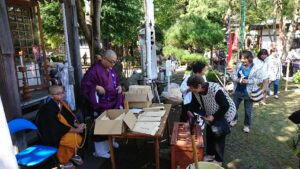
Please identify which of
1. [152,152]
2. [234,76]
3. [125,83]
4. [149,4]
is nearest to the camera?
[152,152]

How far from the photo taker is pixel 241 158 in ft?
13.1

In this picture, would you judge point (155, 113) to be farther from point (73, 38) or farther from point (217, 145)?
point (73, 38)

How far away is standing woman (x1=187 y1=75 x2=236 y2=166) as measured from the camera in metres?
3.17

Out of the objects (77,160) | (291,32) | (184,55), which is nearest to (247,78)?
(77,160)

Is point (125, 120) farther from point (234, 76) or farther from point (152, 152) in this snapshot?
point (234, 76)

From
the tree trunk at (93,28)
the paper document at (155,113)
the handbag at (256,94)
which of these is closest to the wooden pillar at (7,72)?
the paper document at (155,113)

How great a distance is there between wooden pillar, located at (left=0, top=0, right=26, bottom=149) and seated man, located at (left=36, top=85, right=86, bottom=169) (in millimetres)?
363

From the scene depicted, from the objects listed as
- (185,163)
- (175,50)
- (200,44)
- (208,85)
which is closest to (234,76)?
(208,85)

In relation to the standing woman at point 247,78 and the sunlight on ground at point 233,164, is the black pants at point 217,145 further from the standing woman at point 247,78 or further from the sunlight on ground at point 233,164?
the standing woman at point 247,78

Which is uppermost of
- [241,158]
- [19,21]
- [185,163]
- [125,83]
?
[19,21]

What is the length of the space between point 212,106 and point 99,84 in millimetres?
1893

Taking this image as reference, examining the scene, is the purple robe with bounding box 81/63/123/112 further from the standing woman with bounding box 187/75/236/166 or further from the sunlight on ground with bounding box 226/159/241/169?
the sunlight on ground with bounding box 226/159/241/169

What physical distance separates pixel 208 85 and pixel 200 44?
22.6ft

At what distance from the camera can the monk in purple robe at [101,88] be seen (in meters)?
4.02
